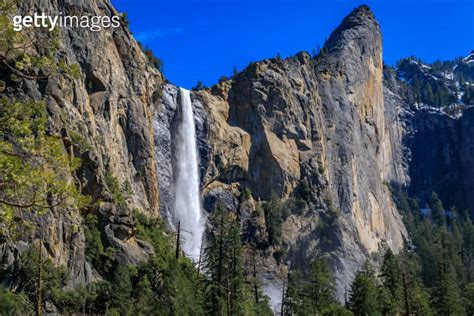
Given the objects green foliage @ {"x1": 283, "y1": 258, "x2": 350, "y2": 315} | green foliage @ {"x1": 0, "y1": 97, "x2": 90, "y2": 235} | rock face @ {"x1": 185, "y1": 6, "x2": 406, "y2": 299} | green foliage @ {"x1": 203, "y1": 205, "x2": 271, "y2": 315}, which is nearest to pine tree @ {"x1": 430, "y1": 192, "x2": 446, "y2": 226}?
rock face @ {"x1": 185, "y1": 6, "x2": 406, "y2": 299}

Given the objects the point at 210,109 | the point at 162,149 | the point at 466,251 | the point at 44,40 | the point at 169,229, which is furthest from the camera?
the point at 466,251

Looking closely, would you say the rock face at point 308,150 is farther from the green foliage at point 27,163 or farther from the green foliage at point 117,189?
the green foliage at point 27,163

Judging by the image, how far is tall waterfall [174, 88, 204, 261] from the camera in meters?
80.1

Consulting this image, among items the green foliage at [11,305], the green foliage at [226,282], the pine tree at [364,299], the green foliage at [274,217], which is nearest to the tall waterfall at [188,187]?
the green foliage at [274,217]

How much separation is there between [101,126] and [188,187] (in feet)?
68.8

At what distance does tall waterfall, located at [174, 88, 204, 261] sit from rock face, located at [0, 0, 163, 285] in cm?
593

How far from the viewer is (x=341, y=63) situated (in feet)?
382

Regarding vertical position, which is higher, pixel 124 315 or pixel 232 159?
pixel 232 159

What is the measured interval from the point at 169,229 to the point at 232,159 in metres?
15.9

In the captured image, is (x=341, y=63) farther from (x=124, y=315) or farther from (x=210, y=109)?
(x=124, y=315)

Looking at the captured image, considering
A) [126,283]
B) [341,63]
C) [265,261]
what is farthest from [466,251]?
[126,283]

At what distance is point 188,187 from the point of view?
83188mm

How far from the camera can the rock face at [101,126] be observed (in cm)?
4906

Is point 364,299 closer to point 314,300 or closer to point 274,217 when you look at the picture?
point 314,300
